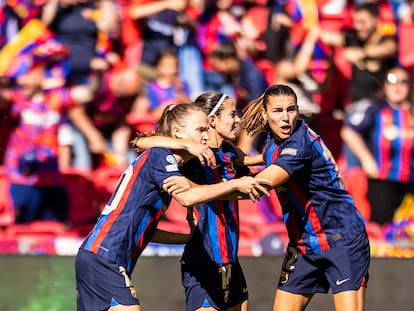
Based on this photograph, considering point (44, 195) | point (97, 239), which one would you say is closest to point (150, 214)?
point (97, 239)

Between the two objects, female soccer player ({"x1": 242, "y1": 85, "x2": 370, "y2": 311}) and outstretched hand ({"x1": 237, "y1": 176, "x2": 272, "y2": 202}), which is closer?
outstretched hand ({"x1": 237, "y1": 176, "x2": 272, "y2": 202})

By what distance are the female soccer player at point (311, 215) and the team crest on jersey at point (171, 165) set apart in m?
0.92

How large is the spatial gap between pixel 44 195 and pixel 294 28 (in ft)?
8.44

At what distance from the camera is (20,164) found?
846cm

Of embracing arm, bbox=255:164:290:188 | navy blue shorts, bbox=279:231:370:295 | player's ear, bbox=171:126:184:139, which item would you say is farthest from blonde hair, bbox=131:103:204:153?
navy blue shorts, bbox=279:231:370:295

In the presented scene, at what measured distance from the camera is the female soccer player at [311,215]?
253 inches

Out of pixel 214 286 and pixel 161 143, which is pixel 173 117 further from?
pixel 214 286

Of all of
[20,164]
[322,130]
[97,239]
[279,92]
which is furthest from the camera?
[322,130]

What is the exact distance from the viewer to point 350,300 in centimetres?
641

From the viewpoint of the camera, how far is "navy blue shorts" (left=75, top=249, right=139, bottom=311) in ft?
18.0

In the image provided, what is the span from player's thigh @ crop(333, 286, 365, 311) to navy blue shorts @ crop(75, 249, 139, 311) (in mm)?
1488

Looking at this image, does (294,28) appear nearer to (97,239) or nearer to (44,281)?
(44,281)

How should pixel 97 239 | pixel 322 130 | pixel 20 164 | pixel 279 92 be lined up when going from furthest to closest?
1. pixel 322 130
2. pixel 20 164
3. pixel 279 92
4. pixel 97 239

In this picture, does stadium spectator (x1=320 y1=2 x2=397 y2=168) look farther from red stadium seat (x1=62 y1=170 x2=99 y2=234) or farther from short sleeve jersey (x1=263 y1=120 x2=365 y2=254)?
short sleeve jersey (x1=263 y1=120 x2=365 y2=254)
